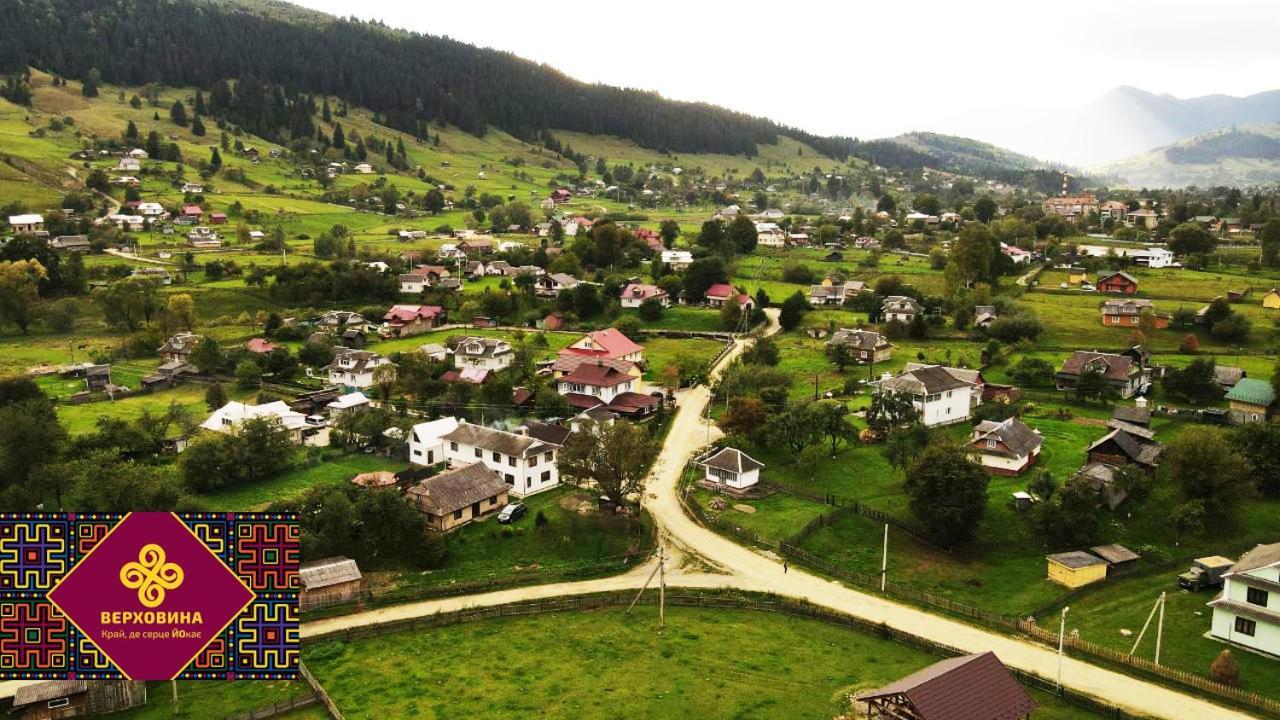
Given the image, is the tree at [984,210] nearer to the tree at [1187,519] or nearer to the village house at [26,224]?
the tree at [1187,519]

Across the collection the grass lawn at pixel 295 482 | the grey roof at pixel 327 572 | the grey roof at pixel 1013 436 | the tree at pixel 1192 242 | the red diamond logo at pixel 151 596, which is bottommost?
the grass lawn at pixel 295 482

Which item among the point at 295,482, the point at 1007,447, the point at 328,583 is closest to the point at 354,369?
the point at 295,482

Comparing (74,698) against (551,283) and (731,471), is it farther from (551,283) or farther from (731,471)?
(551,283)

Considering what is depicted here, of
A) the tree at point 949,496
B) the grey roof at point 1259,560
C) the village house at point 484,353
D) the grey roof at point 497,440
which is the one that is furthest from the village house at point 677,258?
the grey roof at point 1259,560

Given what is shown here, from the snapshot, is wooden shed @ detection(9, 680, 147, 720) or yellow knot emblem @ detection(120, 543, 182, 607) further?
wooden shed @ detection(9, 680, 147, 720)

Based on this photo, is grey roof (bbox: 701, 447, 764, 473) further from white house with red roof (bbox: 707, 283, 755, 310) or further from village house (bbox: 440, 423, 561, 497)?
white house with red roof (bbox: 707, 283, 755, 310)

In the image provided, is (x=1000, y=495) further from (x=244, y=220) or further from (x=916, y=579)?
(x=244, y=220)

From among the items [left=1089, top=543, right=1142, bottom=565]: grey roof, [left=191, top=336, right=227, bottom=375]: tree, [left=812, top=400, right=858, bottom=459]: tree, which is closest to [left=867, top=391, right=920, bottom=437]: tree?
[left=812, top=400, right=858, bottom=459]: tree
